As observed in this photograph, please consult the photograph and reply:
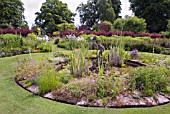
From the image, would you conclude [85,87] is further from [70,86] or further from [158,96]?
[158,96]

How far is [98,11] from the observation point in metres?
29.4

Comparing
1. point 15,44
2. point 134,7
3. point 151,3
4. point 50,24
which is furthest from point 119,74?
point 134,7

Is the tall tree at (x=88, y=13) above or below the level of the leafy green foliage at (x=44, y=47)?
above

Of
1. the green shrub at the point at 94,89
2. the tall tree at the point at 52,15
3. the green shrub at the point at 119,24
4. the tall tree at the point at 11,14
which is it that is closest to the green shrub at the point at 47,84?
the green shrub at the point at 94,89

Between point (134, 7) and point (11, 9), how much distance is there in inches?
714

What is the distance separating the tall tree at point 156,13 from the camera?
25656 millimetres

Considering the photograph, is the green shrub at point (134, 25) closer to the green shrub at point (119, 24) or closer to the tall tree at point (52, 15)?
the green shrub at point (119, 24)

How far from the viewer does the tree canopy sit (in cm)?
2794

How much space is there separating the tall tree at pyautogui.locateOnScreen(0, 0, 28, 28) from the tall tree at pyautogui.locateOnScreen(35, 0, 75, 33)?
2690mm

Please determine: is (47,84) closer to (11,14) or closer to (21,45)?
(21,45)

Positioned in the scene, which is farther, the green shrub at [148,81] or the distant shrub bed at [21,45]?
the distant shrub bed at [21,45]

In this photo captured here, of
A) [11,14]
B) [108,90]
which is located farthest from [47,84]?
[11,14]

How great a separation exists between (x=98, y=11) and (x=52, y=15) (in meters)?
7.29

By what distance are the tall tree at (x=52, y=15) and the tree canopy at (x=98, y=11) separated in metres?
3.48
